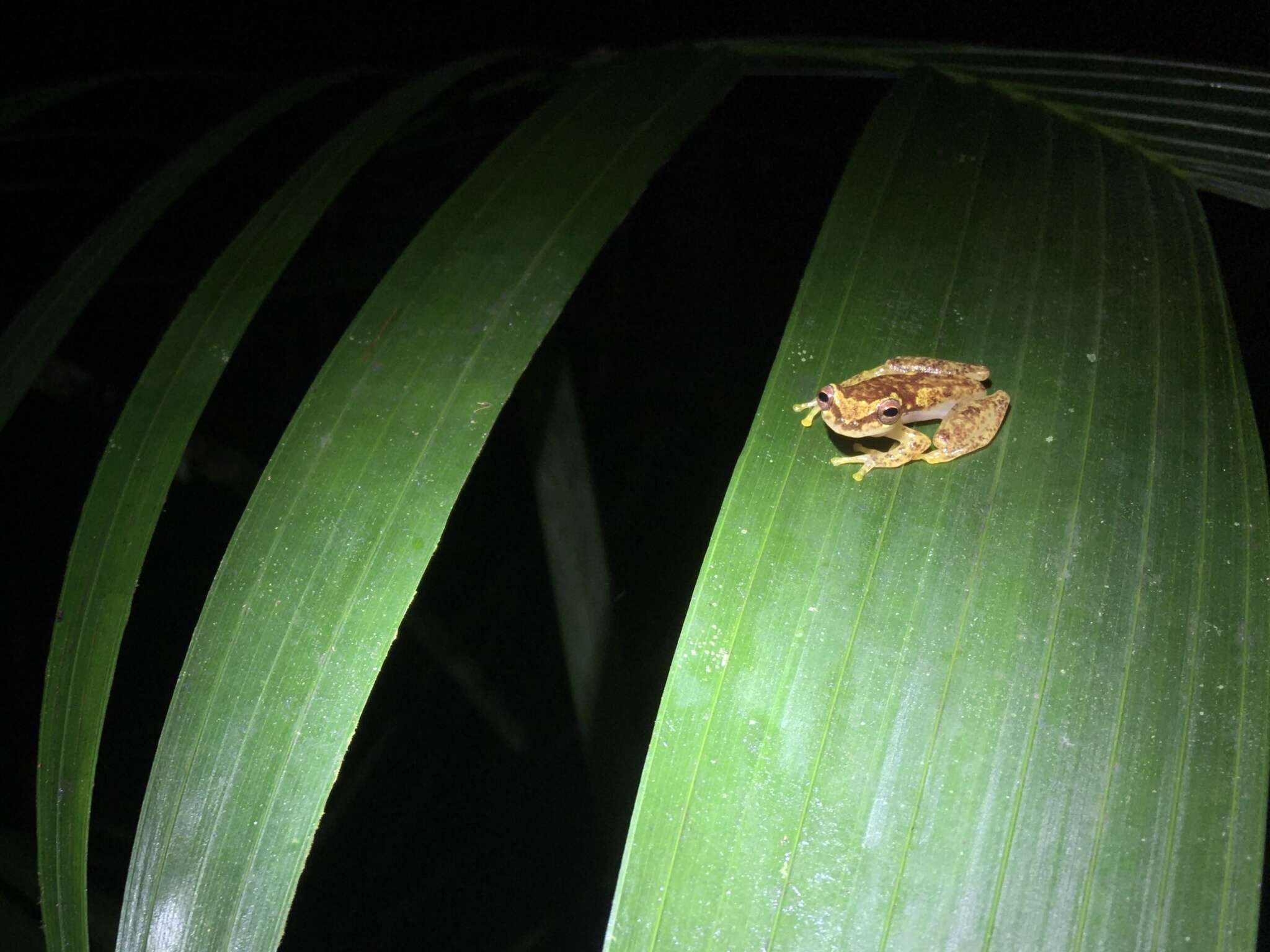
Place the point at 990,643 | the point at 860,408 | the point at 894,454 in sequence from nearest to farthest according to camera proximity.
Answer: the point at 990,643, the point at 894,454, the point at 860,408

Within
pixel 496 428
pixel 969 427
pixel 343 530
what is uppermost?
pixel 496 428

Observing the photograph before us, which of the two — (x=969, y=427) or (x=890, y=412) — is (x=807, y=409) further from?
(x=890, y=412)

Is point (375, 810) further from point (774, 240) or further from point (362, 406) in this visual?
point (774, 240)

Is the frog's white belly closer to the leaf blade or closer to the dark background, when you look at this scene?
the leaf blade

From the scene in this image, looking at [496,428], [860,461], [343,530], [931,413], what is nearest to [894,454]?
[860,461]

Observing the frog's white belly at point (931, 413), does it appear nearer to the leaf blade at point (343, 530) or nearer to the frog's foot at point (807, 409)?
the frog's foot at point (807, 409)

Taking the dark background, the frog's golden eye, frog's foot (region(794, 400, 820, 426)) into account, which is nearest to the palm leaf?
frog's foot (region(794, 400, 820, 426))
